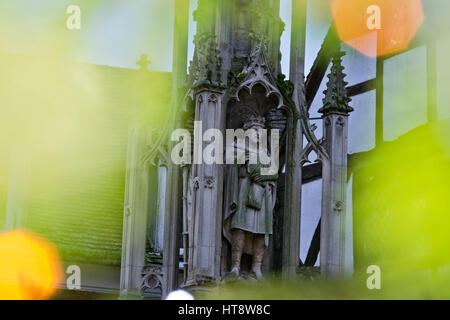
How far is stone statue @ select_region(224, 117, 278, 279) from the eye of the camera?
20.9 m

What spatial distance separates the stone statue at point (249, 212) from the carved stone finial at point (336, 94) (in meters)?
1.27

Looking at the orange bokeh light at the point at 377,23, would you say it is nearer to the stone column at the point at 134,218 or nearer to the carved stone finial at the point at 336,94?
the carved stone finial at the point at 336,94

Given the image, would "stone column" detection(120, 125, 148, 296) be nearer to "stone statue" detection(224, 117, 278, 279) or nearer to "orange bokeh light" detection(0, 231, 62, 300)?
"stone statue" detection(224, 117, 278, 279)

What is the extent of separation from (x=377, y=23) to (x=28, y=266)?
6.31m

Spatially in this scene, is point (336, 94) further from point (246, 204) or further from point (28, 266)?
point (28, 266)

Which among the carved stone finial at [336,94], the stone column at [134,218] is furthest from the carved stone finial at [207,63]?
the carved stone finial at [336,94]

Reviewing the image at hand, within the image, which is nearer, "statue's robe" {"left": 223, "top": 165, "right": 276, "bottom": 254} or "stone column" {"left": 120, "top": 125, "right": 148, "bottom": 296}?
"statue's robe" {"left": 223, "top": 165, "right": 276, "bottom": 254}

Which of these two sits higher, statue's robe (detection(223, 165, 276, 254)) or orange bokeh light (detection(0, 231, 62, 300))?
statue's robe (detection(223, 165, 276, 254))

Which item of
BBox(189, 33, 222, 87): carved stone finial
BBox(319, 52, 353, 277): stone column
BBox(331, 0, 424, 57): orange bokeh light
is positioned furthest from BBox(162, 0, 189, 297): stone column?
BBox(331, 0, 424, 57): orange bokeh light

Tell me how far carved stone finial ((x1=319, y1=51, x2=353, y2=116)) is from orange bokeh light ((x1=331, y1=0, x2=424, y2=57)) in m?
3.00

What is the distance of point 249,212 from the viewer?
21.0 metres

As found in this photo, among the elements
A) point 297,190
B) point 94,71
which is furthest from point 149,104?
point 94,71
